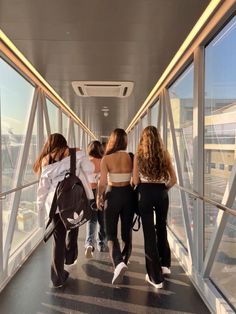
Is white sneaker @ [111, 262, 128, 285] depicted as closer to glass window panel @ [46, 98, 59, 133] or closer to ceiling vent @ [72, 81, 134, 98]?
ceiling vent @ [72, 81, 134, 98]

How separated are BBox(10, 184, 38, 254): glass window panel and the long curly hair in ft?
6.12

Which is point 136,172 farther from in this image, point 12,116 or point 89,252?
point 12,116

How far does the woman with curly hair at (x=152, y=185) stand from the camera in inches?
132

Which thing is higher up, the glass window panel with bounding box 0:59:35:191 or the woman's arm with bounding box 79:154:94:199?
the glass window panel with bounding box 0:59:35:191

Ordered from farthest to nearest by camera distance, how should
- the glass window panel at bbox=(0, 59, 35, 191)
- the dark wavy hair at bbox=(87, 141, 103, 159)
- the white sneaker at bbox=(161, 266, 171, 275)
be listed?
the dark wavy hair at bbox=(87, 141, 103, 159) → the glass window panel at bbox=(0, 59, 35, 191) → the white sneaker at bbox=(161, 266, 171, 275)

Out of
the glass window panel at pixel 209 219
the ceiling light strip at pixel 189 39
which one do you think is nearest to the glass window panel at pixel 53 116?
the ceiling light strip at pixel 189 39

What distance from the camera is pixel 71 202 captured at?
10.8 feet

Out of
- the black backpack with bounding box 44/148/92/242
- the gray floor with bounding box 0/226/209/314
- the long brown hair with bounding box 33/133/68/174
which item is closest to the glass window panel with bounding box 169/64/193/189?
the gray floor with bounding box 0/226/209/314

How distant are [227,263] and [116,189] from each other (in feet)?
3.94

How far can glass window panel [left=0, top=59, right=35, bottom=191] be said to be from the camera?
12.5 feet

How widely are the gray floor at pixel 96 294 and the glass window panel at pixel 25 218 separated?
50 centimetres

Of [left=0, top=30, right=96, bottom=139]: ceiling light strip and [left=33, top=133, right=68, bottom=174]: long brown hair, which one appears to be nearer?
[left=0, top=30, right=96, bottom=139]: ceiling light strip

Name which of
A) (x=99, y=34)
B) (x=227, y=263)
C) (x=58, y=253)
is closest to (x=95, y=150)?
(x=58, y=253)

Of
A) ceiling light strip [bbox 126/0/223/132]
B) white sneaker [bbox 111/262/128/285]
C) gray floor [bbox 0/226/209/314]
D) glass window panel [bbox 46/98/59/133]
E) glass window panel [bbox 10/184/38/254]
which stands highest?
ceiling light strip [bbox 126/0/223/132]
